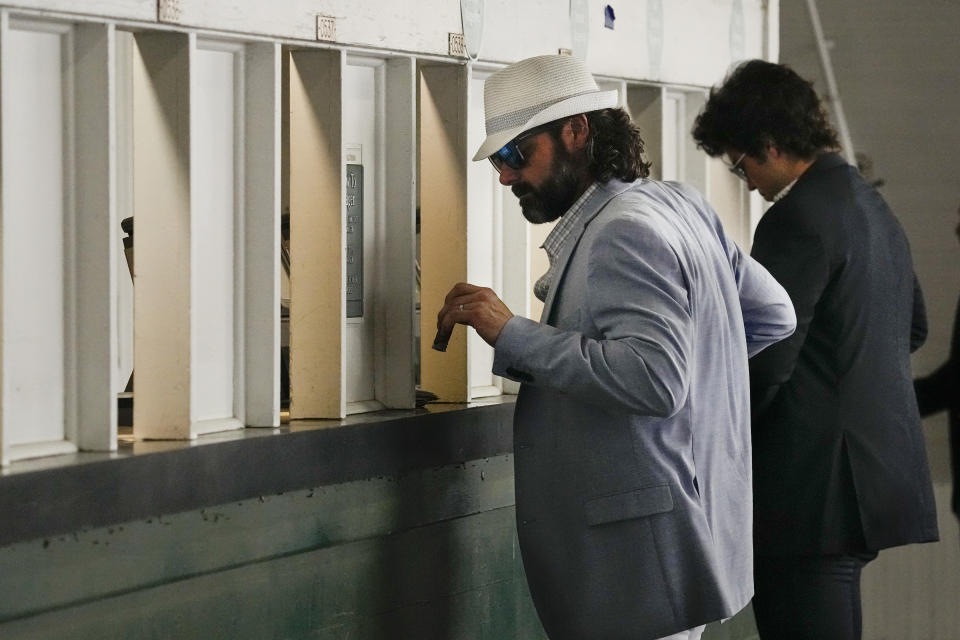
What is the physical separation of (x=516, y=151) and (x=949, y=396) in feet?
9.97

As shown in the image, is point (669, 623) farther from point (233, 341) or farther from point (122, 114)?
Result: point (122, 114)

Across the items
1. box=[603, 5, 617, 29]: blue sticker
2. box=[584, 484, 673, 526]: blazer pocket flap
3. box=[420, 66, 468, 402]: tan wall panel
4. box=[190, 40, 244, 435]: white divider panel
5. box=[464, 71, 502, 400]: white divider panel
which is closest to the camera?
box=[584, 484, 673, 526]: blazer pocket flap

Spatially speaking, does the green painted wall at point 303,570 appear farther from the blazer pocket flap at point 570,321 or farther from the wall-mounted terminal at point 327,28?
the wall-mounted terminal at point 327,28

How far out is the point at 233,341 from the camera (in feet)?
10.5

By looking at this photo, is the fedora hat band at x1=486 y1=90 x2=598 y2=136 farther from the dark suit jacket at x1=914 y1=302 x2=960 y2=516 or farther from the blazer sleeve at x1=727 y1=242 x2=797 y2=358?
the dark suit jacket at x1=914 y1=302 x2=960 y2=516

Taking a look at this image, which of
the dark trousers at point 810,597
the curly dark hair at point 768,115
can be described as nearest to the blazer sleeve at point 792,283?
the curly dark hair at point 768,115

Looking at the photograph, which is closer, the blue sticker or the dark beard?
the dark beard

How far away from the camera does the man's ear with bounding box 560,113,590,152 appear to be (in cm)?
284

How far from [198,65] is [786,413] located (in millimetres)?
1600

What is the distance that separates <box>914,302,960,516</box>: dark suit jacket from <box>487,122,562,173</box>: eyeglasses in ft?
9.55

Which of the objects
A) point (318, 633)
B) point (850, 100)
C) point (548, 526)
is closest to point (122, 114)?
point (850, 100)

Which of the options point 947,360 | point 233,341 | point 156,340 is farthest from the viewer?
point 947,360

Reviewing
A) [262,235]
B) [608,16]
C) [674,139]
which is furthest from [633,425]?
[674,139]

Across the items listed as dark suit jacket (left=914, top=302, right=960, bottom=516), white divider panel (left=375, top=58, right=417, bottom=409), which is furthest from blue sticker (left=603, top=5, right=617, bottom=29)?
dark suit jacket (left=914, top=302, right=960, bottom=516)
